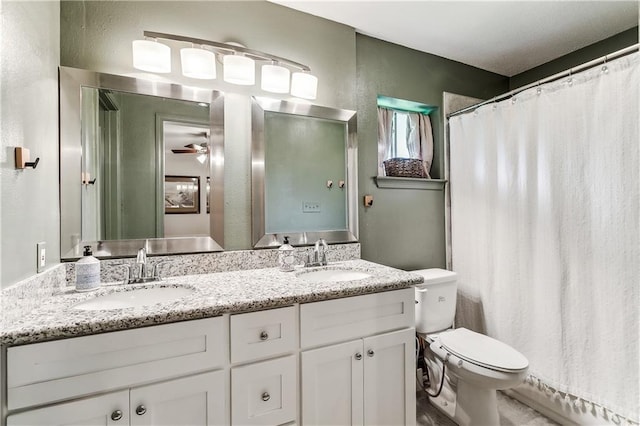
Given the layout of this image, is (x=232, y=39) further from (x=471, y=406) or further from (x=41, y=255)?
(x=471, y=406)

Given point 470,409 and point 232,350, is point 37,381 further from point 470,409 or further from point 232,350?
point 470,409

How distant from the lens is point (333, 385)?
4.06ft

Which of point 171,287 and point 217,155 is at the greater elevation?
point 217,155

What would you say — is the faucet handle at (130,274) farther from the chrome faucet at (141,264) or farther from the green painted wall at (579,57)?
the green painted wall at (579,57)

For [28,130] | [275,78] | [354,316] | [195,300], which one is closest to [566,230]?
[354,316]

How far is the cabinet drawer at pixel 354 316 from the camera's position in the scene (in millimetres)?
1199

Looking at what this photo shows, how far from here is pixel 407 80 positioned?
7.36ft

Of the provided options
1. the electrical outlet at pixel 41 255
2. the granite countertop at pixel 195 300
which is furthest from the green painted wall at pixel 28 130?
the granite countertop at pixel 195 300

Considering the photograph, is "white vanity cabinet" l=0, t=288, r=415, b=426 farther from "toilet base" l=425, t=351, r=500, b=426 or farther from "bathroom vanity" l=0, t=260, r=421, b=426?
"toilet base" l=425, t=351, r=500, b=426

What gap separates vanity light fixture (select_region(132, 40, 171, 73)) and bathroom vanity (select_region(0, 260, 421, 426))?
3.33ft

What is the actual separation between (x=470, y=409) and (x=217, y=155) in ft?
6.36

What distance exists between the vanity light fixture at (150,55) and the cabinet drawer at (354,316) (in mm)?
1309

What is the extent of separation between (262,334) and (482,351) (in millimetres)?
1252

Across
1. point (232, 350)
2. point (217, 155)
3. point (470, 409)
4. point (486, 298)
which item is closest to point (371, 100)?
point (217, 155)
